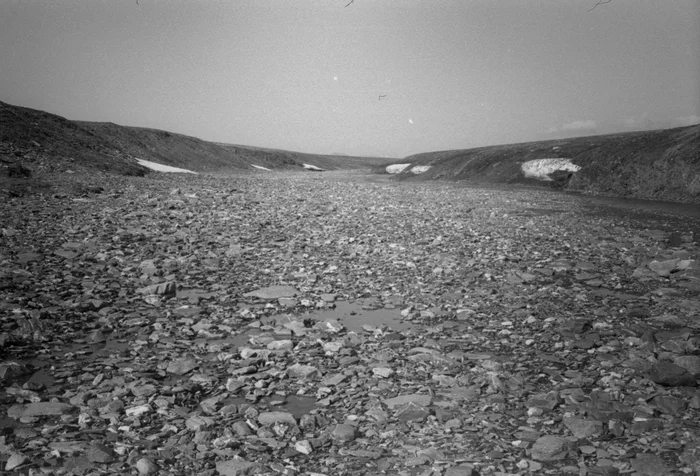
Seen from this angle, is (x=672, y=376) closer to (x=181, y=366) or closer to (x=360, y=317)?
(x=360, y=317)

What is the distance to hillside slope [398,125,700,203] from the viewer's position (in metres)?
27.4

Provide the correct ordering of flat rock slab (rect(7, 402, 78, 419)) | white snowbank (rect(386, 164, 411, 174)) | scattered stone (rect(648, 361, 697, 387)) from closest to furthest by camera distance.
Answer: flat rock slab (rect(7, 402, 78, 419))
scattered stone (rect(648, 361, 697, 387))
white snowbank (rect(386, 164, 411, 174))

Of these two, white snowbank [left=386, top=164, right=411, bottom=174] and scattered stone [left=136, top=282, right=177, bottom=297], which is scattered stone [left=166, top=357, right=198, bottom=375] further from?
white snowbank [left=386, top=164, right=411, bottom=174]

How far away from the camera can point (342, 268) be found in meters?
9.54

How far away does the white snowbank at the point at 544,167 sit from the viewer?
1471 inches

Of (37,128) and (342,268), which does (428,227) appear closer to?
(342,268)

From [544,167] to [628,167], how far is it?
8167 mm

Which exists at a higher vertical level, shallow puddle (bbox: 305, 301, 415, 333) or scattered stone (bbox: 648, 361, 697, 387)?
shallow puddle (bbox: 305, 301, 415, 333)

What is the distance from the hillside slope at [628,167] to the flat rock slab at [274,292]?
26321 mm

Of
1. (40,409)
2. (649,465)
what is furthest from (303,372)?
(649,465)

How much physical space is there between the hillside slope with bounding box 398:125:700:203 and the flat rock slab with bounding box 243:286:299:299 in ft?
86.4

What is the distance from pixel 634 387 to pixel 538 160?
130 feet

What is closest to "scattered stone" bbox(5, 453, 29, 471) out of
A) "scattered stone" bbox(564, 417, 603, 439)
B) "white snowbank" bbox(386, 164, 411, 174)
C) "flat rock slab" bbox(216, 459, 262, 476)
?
"flat rock slab" bbox(216, 459, 262, 476)

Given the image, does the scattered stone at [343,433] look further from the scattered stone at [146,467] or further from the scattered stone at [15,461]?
the scattered stone at [15,461]
